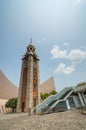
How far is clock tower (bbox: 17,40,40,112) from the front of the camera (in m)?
28.7

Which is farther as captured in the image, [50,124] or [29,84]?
[29,84]

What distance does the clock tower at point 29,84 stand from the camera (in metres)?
28.7

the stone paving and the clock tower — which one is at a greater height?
the clock tower

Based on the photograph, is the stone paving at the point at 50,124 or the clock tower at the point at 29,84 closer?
the stone paving at the point at 50,124

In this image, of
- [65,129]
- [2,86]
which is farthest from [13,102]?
[65,129]

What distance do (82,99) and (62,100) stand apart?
15.3 ft

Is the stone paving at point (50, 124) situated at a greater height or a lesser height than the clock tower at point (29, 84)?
lesser

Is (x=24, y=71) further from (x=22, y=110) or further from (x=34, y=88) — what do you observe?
(x=22, y=110)

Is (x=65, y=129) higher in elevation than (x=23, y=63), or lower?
lower

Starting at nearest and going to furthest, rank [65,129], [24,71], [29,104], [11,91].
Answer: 1. [65,129]
2. [29,104]
3. [24,71]
4. [11,91]

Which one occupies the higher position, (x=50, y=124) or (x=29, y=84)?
(x=29, y=84)

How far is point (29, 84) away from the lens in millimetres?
29734

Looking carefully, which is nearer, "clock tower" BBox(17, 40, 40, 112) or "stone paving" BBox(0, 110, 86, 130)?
"stone paving" BBox(0, 110, 86, 130)

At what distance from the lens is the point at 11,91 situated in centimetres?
6216
